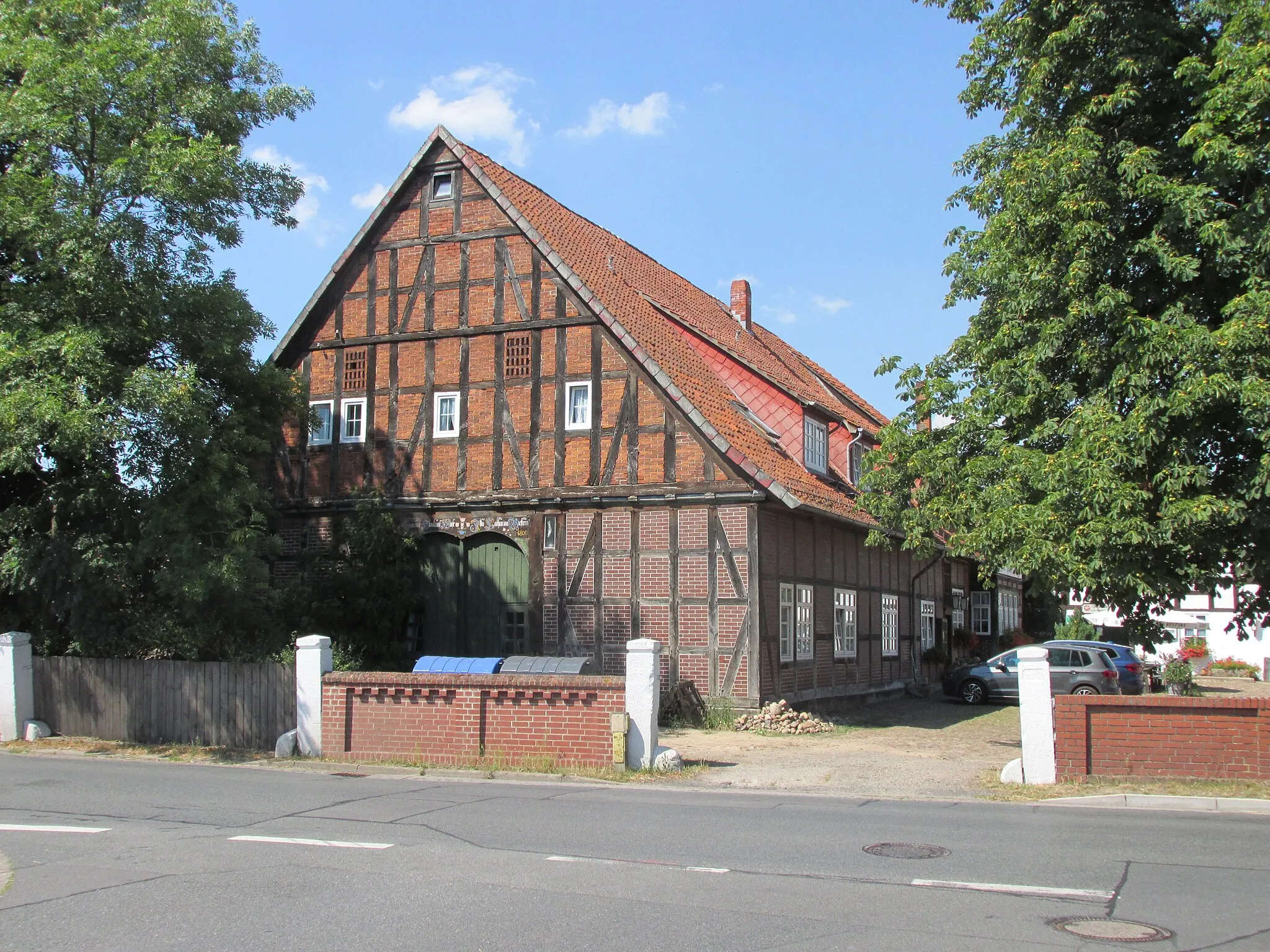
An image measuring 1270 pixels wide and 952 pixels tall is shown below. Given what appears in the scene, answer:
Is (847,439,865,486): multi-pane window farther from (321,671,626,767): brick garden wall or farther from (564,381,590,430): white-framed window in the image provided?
(321,671,626,767): brick garden wall

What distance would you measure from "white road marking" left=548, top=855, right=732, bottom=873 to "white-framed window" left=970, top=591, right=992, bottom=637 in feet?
94.8

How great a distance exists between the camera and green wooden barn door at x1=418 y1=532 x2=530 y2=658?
2117 centimetres

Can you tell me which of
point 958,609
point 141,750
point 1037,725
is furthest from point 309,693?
point 958,609

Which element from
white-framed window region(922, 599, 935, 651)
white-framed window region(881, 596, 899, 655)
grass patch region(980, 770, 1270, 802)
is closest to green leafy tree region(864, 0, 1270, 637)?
grass patch region(980, 770, 1270, 802)

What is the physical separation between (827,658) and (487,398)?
27.2 feet

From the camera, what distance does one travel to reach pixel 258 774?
1391cm

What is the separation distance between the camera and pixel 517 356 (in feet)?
70.3

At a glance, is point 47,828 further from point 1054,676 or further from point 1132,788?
point 1054,676

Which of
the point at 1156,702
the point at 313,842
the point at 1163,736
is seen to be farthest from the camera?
the point at 1156,702

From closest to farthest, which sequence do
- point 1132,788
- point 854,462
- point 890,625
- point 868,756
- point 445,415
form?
1. point 1132,788
2. point 868,756
3. point 445,415
4. point 854,462
5. point 890,625

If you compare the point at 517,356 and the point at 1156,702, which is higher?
the point at 517,356

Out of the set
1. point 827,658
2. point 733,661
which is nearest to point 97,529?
point 733,661

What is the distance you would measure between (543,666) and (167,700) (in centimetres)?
586

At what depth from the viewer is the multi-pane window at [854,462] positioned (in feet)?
79.6
